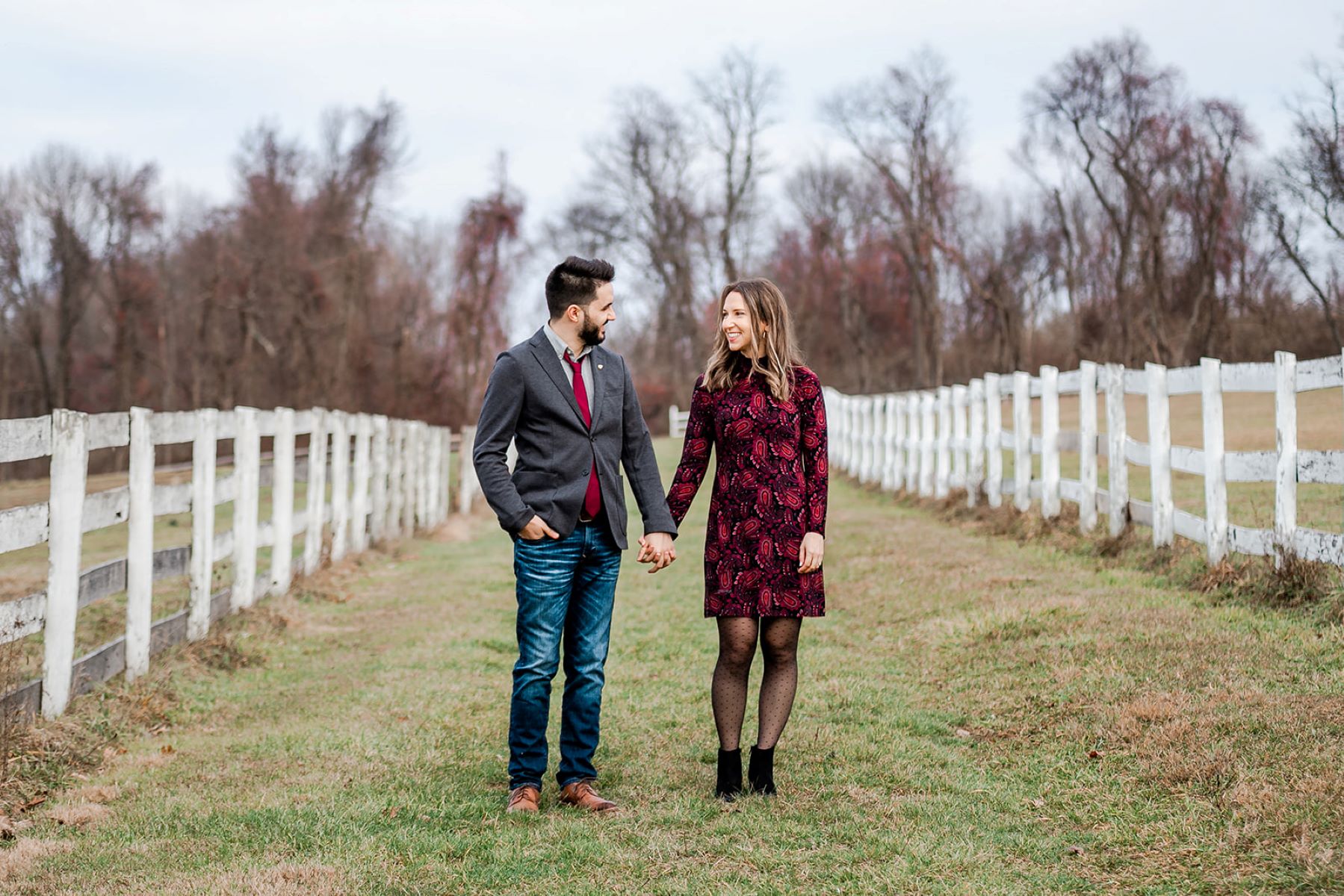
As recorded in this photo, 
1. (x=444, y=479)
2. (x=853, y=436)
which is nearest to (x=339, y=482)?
(x=444, y=479)

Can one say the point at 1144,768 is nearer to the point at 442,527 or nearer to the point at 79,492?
the point at 79,492

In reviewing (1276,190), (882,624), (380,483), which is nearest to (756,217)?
(1276,190)

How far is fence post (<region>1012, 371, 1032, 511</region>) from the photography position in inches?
472

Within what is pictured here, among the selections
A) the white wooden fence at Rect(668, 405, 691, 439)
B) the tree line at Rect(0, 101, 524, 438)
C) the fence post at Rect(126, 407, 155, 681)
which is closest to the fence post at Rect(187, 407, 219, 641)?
the fence post at Rect(126, 407, 155, 681)

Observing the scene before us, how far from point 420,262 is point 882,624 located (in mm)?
43697

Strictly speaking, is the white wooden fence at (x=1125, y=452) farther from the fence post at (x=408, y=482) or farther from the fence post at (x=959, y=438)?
the fence post at (x=408, y=482)

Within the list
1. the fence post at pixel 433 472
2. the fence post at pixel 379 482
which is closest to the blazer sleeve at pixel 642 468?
the fence post at pixel 379 482

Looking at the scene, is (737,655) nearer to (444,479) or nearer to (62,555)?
(62,555)

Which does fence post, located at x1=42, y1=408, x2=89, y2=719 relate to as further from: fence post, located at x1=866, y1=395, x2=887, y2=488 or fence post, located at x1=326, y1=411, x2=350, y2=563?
fence post, located at x1=866, y1=395, x2=887, y2=488

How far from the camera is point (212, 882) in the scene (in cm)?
363

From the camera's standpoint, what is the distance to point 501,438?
173 inches

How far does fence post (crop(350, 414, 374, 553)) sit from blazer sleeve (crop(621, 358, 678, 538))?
358 inches

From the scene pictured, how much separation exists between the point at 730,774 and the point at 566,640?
0.78 m

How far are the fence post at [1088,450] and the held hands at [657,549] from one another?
21.9 ft
